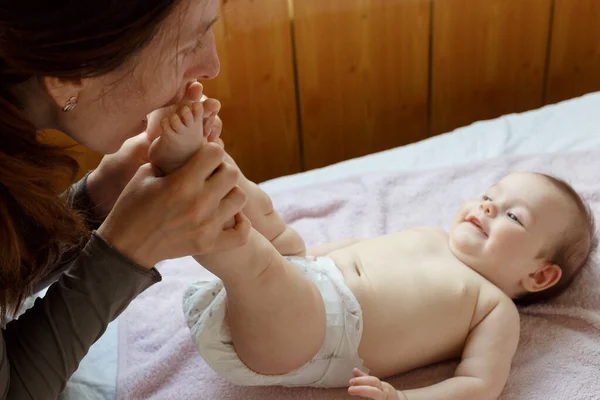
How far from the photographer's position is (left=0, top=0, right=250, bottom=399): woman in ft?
2.48

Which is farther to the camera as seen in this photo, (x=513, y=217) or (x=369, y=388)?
(x=513, y=217)

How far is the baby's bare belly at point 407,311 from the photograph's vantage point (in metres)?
1.08

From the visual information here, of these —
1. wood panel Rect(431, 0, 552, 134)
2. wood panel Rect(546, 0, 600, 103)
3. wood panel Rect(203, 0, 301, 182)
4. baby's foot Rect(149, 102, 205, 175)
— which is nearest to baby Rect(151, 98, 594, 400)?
baby's foot Rect(149, 102, 205, 175)

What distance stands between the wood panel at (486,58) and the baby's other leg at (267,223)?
1.10 meters

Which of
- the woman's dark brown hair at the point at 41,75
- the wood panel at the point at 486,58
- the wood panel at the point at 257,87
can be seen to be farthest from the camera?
the wood panel at the point at 486,58

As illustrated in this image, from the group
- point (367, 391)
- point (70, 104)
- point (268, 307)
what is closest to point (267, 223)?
point (268, 307)

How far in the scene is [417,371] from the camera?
1.12m

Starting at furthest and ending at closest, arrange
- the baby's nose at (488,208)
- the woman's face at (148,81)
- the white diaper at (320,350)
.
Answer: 1. the baby's nose at (488,208)
2. the white diaper at (320,350)
3. the woman's face at (148,81)

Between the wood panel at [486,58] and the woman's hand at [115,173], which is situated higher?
the woman's hand at [115,173]

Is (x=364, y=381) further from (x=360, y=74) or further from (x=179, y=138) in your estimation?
(x=360, y=74)

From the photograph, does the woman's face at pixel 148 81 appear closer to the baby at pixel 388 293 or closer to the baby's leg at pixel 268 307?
the baby at pixel 388 293

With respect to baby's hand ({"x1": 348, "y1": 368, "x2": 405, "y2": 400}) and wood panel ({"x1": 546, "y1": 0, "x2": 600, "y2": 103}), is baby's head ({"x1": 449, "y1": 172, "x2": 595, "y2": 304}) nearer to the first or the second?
baby's hand ({"x1": 348, "y1": 368, "x2": 405, "y2": 400})

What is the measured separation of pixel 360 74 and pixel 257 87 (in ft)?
1.03

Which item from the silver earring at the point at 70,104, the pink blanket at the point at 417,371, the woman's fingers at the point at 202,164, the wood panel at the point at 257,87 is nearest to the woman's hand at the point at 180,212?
the woman's fingers at the point at 202,164
